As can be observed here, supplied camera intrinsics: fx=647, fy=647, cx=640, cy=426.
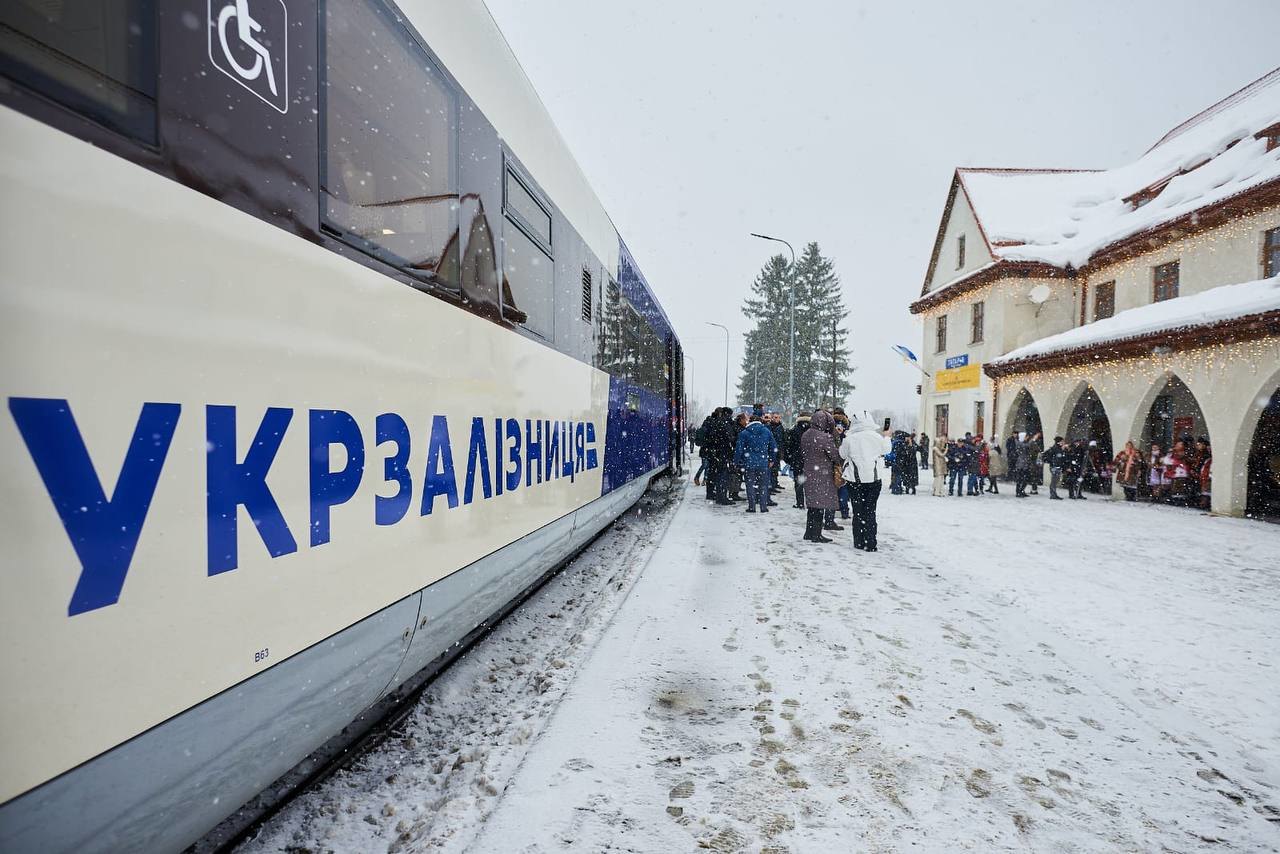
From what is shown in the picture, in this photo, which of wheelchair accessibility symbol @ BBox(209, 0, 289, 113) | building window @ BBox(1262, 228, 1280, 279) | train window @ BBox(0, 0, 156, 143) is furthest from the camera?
building window @ BBox(1262, 228, 1280, 279)

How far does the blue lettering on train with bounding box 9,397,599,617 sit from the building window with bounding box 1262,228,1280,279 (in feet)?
59.9

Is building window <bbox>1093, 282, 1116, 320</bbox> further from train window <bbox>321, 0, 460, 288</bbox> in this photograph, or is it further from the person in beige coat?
train window <bbox>321, 0, 460, 288</bbox>

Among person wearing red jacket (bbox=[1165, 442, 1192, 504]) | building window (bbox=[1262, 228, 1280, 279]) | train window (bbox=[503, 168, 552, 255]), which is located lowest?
person wearing red jacket (bbox=[1165, 442, 1192, 504])

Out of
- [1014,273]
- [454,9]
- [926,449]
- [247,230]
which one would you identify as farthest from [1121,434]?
[247,230]

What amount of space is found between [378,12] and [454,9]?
77 cm

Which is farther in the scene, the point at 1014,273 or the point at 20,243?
the point at 1014,273

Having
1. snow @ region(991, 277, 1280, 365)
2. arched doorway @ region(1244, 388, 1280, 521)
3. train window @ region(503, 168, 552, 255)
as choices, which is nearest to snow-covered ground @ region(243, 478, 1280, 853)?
train window @ region(503, 168, 552, 255)

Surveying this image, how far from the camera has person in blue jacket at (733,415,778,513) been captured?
34.8ft

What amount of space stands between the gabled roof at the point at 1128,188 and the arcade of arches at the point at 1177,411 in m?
4.16

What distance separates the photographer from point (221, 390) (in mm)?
1597

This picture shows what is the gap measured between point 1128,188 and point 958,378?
7.89 m

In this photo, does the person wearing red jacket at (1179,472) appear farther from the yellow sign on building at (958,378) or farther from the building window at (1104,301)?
the yellow sign on building at (958,378)

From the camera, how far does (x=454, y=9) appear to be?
2984mm

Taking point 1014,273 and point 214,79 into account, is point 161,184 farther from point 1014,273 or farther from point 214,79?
point 1014,273
